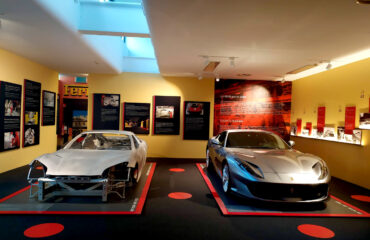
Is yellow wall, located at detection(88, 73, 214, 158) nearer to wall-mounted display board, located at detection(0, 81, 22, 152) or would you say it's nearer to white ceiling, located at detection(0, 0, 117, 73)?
white ceiling, located at detection(0, 0, 117, 73)

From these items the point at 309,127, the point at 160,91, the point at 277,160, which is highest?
the point at 160,91

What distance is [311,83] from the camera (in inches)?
299

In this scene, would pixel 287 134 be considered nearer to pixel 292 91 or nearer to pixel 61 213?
pixel 292 91

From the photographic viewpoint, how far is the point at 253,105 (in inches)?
346

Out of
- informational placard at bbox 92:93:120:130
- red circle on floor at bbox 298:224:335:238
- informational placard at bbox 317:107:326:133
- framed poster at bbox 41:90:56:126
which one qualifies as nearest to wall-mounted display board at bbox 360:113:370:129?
informational placard at bbox 317:107:326:133

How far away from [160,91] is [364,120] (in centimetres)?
610

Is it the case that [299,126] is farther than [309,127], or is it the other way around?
[299,126]

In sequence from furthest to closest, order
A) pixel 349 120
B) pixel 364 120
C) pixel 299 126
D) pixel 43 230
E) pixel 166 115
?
1. pixel 166 115
2. pixel 299 126
3. pixel 349 120
4. pixel 364 120
5. pixel 43 230

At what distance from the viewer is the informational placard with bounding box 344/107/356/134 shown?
5703mm

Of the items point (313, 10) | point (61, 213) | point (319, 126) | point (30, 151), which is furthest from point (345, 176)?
point (30, 151)

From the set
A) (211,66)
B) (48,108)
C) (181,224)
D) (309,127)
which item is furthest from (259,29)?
(48,108)

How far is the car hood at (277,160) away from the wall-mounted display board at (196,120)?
3943 mm

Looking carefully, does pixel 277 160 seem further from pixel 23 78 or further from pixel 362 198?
pixel 23 78

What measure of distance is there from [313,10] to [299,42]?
1368mm
